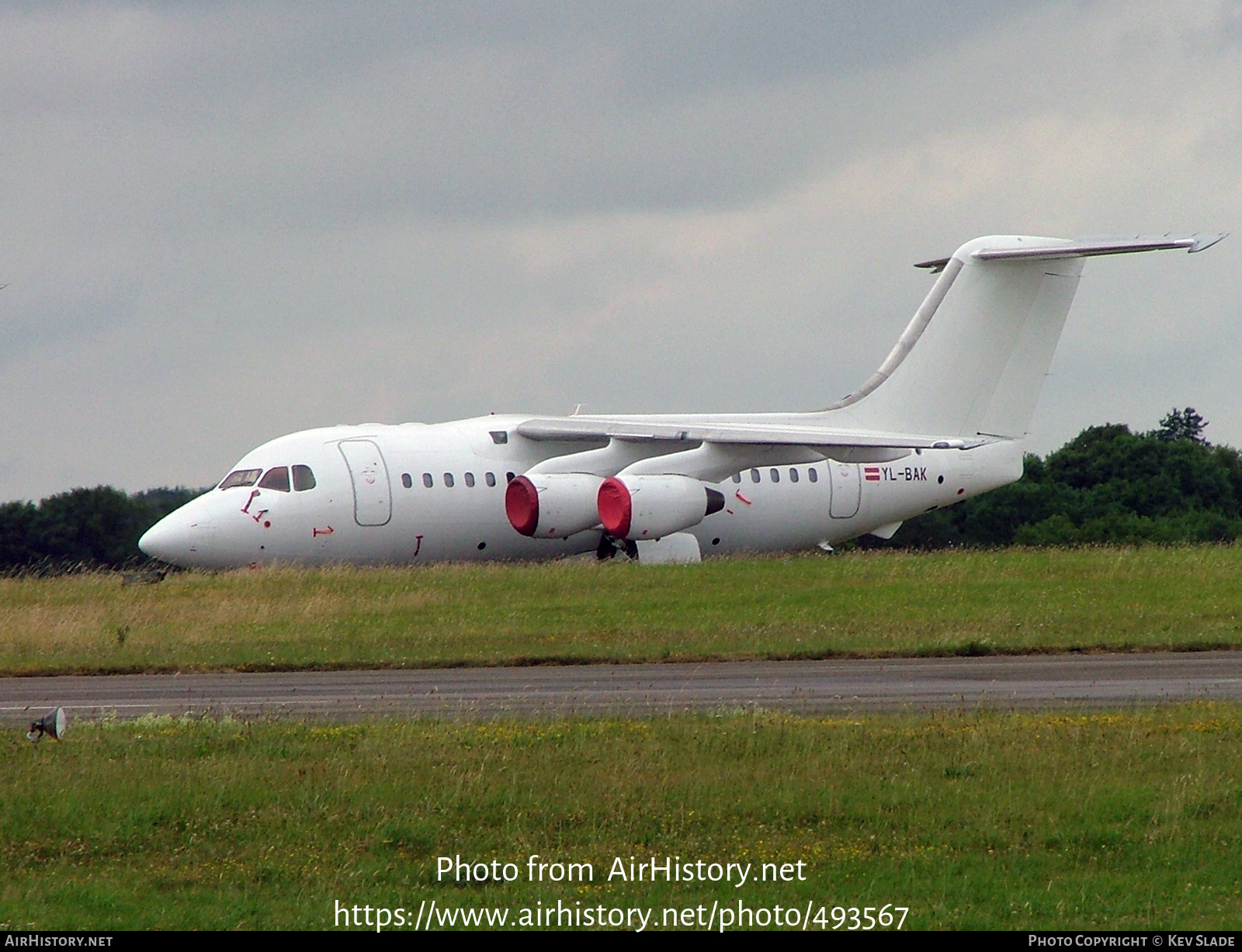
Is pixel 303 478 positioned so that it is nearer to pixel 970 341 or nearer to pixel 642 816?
pixel 970 341

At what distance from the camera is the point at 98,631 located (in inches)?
937

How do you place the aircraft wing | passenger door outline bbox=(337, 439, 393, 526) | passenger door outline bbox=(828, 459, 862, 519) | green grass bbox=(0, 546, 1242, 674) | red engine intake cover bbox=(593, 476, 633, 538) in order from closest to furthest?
green grass bbox=(0, 546, 1242, 674)
passenger door outline bbox=(337, 439, 393, 526)
red engine intake cover bbox=(593, 476, 633, 538)
the aircraft wing
passenger door outline bbox=(828, 459, 862, 519)

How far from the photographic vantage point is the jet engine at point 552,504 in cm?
3256

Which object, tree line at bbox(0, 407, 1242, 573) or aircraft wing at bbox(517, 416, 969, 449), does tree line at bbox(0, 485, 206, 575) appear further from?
aircraft wing at bbox(517, 416, 969, 449)

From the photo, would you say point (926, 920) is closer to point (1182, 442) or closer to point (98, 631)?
point (98, 631)

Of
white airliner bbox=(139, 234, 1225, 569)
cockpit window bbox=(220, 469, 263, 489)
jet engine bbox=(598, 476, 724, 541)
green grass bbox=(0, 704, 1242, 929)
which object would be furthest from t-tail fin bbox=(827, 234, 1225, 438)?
green grass bbox=(0, 704, 1242, 929)

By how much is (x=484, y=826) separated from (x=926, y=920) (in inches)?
128

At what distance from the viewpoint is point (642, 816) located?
10.9 metres

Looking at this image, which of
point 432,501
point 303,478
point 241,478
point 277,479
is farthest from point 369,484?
point 241,478

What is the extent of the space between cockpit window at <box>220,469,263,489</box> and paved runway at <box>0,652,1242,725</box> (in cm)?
1166

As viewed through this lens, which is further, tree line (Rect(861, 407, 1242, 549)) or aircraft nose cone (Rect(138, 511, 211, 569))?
tree line (Rect(861, 407, 1242, 549))

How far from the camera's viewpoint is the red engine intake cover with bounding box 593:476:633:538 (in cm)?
3281

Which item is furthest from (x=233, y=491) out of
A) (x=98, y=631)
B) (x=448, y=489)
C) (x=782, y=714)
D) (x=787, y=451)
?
(x=782, y=714)

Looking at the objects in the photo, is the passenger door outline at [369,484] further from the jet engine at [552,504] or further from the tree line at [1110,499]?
the tree line at [1110,499]
